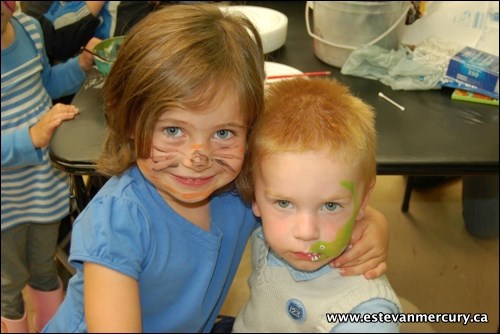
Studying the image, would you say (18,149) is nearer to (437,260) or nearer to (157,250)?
(157,250)

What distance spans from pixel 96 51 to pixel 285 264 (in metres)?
0.73

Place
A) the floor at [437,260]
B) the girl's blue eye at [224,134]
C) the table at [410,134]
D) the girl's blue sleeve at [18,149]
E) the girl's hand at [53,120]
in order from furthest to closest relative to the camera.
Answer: the floor at [437,260]
the girl's blue sleeve at [18,149]
the girl's hand at [53,120]
the table at [410,134]
the girl's blue eye at [224,134]

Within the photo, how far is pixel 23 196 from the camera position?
1.36 metres

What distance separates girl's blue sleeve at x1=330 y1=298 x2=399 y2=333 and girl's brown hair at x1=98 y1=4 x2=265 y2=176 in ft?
1.05

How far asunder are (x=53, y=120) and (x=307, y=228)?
2.11 feet

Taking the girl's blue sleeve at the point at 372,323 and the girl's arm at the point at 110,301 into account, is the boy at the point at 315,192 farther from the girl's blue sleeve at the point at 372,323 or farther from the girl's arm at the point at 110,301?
the girl's arm at the point at 110,301

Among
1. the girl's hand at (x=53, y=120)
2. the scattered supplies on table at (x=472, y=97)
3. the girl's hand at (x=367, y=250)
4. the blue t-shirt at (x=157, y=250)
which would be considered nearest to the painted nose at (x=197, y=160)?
the blue t-shirt at (x=157, y=250)

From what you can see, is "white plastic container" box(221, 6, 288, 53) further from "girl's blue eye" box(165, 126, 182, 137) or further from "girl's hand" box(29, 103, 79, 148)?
"girl's blue eye" box(165, 126, 182, 137)

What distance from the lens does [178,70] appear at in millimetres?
725

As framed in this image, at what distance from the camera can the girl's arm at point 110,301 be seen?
670 mm

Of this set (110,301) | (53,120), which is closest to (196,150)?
(110,301)

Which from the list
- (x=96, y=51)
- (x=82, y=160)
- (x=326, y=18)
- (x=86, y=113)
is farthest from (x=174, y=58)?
(x=326, y=18)

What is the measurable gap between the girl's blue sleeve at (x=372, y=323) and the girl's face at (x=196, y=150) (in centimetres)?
27

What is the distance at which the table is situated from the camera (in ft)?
3.23
